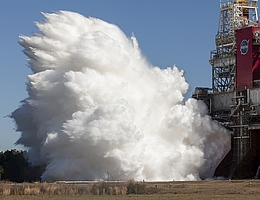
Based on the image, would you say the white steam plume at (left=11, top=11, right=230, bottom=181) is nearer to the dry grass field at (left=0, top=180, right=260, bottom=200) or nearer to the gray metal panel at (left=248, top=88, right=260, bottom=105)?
the gray metal panel at (left=248, top=88, right=260, bottom=105)

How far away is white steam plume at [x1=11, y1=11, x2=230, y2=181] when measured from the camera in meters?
74.6

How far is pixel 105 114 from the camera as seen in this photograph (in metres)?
74.2

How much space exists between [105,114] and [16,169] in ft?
84.7

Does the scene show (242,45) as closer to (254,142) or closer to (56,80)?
(254,142)

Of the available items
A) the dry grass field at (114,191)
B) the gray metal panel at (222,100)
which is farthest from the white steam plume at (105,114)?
the dry grass field at (114,191)

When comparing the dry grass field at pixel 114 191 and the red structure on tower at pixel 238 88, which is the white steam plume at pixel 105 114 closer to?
the red structure on tower at pixel 238 88

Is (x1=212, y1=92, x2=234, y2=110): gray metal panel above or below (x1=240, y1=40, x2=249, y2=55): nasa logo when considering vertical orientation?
below

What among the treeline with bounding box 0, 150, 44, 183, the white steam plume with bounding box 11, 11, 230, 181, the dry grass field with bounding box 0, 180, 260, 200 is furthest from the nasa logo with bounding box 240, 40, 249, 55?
the treeline with bounding box 0, 150, 44, 183

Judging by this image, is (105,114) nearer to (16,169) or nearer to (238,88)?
(238,88)

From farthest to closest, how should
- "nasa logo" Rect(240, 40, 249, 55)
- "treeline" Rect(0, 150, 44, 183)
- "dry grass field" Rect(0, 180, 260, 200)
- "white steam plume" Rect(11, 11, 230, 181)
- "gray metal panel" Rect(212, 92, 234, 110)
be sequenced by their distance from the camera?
1. "treeline" Rect(0, 150, 44, 183)
2. "gray metal panel" Rect(212, 92, 234, 110)
3. "nasa logo" Rect(240, 40, 249, 55)
4. "white steam plume" Rect(11, 11, 230, 181)
5. "dry grass field" Rect(0, 180, 260, 200)

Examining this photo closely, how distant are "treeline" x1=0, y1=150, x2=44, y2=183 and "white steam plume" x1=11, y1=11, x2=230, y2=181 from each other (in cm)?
356

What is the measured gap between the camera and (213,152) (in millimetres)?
82312

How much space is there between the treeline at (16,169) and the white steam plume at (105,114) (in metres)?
3.56

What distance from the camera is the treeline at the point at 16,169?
87.8 m
